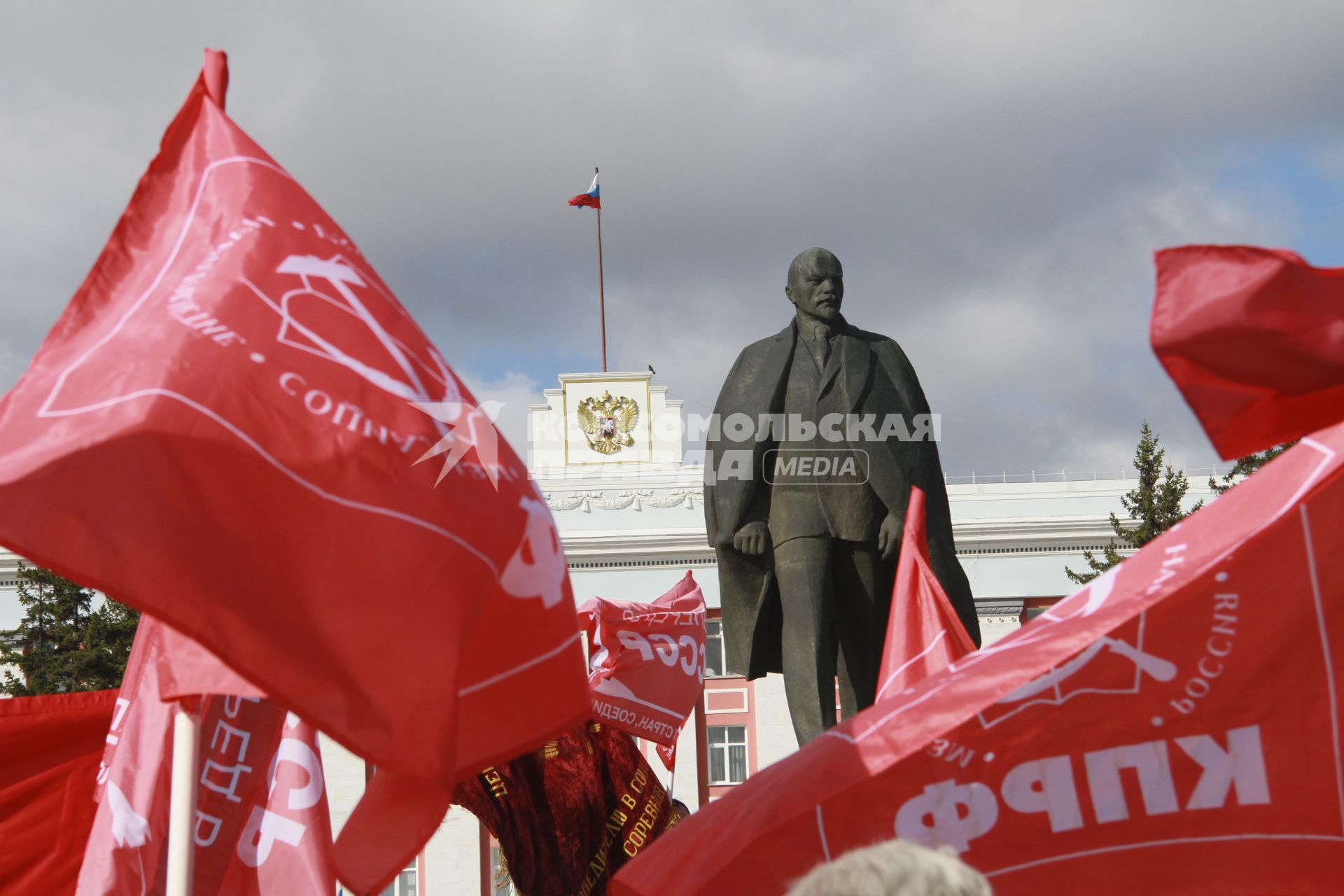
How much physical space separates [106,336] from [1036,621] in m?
2.15

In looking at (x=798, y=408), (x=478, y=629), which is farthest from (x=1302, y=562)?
(x=798, y=408)

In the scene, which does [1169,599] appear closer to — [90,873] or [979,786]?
[979,786]

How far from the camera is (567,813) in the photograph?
9.94 metres

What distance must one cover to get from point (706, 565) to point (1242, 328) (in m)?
35.9

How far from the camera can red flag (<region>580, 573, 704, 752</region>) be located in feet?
36.9

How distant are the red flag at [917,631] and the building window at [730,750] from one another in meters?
31.1

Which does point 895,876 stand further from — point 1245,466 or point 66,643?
point 66,643

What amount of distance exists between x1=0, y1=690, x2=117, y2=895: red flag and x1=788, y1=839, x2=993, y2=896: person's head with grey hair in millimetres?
4597

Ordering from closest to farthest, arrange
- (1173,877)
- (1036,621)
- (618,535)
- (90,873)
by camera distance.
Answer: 1. (1173,877)
2. (1036,621)
3. (90,873)
4. (618,535)

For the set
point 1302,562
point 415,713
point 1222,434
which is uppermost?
point 1222,434

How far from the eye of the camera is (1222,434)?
367cm

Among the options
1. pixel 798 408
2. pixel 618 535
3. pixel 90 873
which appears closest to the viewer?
pixel 90 873

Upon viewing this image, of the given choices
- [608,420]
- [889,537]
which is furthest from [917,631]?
[608,420]
